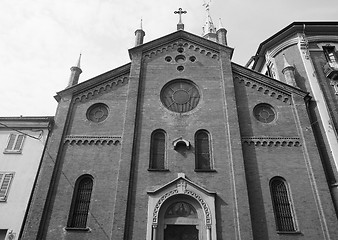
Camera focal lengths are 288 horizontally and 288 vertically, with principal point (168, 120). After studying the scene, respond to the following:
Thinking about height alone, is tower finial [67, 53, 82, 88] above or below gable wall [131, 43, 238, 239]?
above

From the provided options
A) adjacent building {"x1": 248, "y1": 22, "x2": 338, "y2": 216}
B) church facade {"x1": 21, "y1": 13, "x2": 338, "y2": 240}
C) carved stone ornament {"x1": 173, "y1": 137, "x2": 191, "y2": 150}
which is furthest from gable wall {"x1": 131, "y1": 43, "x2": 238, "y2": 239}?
adjacent building {"x1": 248, "y1": 22, "x2": 338, "y2": 216}

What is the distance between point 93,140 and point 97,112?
1.97m

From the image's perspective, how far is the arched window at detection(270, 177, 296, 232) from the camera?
43.7 ft

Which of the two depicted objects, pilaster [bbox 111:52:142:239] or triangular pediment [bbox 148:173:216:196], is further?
triangular pediment [bbox 148:173:216:196]

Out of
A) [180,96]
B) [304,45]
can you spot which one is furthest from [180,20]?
[304,45]

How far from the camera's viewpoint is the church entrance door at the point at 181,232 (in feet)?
43.1

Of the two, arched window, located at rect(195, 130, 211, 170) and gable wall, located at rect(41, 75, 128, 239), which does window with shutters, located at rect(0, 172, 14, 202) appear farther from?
arched window, located at rect(195, 130, 211, 170)

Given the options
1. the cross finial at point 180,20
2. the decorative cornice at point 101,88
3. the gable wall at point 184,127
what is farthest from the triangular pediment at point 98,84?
the cross finial at point 180,20

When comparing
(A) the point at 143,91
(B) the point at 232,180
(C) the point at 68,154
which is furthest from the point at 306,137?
(C) the point at 68,154

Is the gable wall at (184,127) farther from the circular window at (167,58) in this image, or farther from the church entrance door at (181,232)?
the church entrance door at (181,232)

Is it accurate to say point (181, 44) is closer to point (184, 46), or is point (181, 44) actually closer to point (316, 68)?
point (184, 46)

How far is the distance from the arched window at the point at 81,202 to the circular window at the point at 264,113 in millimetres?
9785

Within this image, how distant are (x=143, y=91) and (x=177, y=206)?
7.00 meters

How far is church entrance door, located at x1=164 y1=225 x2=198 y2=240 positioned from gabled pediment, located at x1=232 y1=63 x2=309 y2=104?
8890 millimetres
